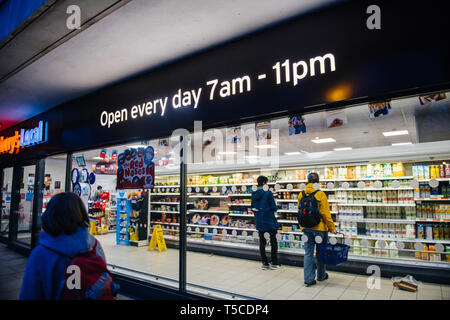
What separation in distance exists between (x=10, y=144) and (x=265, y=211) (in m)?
7.26

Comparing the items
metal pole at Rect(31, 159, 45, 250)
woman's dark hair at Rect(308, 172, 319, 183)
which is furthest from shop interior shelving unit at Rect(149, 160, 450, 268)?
metal pole at Rect(31, 159, 45, 250)

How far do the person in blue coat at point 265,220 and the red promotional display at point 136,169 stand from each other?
2.32 meters

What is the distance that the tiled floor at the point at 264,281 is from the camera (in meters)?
4.36

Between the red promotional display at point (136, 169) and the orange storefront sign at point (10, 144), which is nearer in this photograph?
the red promotional display at point (136, 169)

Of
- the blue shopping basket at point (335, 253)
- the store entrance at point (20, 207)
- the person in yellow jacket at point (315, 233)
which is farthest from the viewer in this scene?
the store entrance at point (20, 207)

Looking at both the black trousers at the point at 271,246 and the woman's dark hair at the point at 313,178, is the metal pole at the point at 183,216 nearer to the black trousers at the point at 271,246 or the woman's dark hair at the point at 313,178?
the woman's dark hair at the point at 313,178

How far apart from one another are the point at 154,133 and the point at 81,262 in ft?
8.99

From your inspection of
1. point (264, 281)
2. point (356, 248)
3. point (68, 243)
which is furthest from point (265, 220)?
point (68, 243)

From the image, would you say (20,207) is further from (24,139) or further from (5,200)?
(24,139)

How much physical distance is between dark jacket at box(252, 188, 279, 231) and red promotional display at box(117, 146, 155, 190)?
232cm

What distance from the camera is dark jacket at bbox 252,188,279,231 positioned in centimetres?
584

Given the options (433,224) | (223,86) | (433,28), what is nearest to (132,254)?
(223,86)

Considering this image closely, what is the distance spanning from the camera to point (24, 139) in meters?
7.17

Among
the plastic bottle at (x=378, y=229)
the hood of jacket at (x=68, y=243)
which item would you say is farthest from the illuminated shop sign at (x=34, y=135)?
the plastic bottle at (x=378, y=229)
